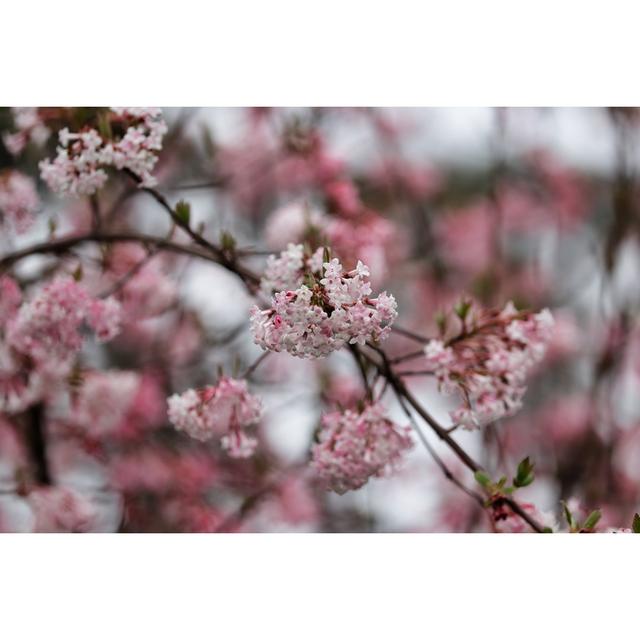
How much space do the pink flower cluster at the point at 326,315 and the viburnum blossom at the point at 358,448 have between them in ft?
0.83

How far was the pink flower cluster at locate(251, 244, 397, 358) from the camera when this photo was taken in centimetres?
101

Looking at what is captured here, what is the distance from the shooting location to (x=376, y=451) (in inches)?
50.2

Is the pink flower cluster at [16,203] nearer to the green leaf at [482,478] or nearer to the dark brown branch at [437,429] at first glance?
the dark brown branch at [437,429]

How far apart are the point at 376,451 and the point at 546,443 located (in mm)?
1196

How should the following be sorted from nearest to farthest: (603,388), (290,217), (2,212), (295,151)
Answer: (2,212), (290,217), (295,151), (603,388)

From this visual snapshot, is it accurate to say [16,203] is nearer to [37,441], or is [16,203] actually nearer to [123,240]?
[123,240]

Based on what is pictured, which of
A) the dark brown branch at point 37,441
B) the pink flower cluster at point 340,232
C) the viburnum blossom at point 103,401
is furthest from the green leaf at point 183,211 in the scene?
the dark brown branch at point 37,441

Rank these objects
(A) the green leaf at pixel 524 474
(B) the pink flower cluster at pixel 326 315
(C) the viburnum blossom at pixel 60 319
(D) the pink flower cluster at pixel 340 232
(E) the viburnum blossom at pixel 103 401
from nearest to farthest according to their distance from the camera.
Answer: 1. (B) the pink flower cluster at pixel 326 315
2. (A) the green leaf at pixel 524 474
3. (C) the viburnum blossom at pixel 60 319
4. (D) the pink flower cluster at pixel 340 232
5. (E) the viburnum blossom at pixel 103 401

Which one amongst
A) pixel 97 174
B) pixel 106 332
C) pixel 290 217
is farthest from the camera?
pixel 290 217

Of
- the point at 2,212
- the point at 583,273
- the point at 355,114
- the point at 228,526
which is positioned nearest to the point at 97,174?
the point at 2,212

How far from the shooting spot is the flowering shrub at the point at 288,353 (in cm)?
129

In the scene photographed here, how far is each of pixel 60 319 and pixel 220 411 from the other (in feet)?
1.00

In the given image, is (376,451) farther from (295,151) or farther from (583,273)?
(583,273)

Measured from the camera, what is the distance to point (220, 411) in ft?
4.25
